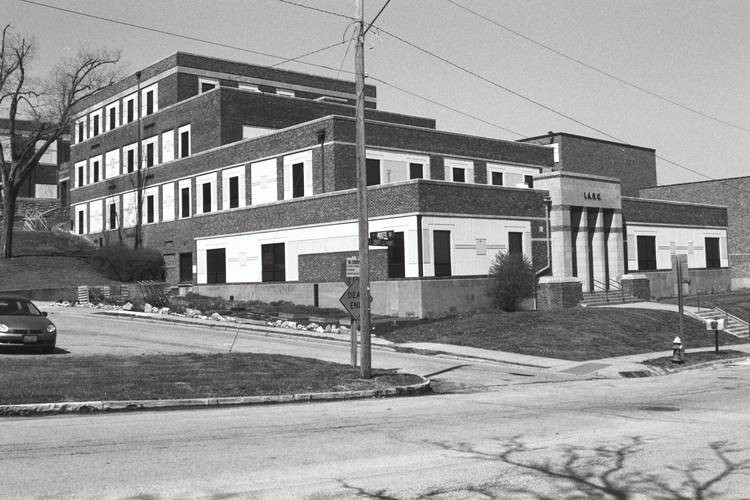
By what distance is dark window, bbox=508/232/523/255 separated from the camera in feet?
123

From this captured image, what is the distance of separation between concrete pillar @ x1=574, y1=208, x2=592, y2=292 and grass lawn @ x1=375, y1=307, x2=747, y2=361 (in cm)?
829

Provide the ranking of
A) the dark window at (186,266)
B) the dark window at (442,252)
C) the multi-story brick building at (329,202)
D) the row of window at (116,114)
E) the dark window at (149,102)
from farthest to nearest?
1. the row of window at (116,114)
2. the dark window at (149,102)
3. the dark window at (186,266)
4. the multi-story brick building at (329,202)
5. the dark window at (442,252)

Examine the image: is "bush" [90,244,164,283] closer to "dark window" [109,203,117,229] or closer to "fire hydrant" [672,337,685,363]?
"dark window" [109,203,117,229]

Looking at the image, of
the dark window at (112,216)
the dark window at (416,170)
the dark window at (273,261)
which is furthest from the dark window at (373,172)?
the dark window at (112,216)

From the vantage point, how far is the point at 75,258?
5388 centimetres

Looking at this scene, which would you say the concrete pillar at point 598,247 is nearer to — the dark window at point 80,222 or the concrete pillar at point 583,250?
the concrete pillar at point 583,250

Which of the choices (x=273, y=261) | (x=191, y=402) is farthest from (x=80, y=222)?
(x=191, y=402)

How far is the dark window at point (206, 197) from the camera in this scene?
4966 centimetres

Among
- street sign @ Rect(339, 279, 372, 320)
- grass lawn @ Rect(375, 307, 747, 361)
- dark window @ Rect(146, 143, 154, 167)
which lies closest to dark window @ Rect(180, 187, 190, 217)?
dark window @ Rect(146, 143, 154, 167)

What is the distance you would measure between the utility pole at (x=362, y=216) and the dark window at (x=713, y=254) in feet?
132

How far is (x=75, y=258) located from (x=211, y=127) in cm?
1460

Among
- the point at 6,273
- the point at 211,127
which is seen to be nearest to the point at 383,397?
the point at 211,127

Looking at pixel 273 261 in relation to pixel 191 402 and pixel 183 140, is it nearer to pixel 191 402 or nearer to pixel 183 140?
pixel 183 140

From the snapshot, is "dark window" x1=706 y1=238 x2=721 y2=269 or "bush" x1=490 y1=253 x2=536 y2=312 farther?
"dark window" x1=706 y1=238 x2=721 y2=269
